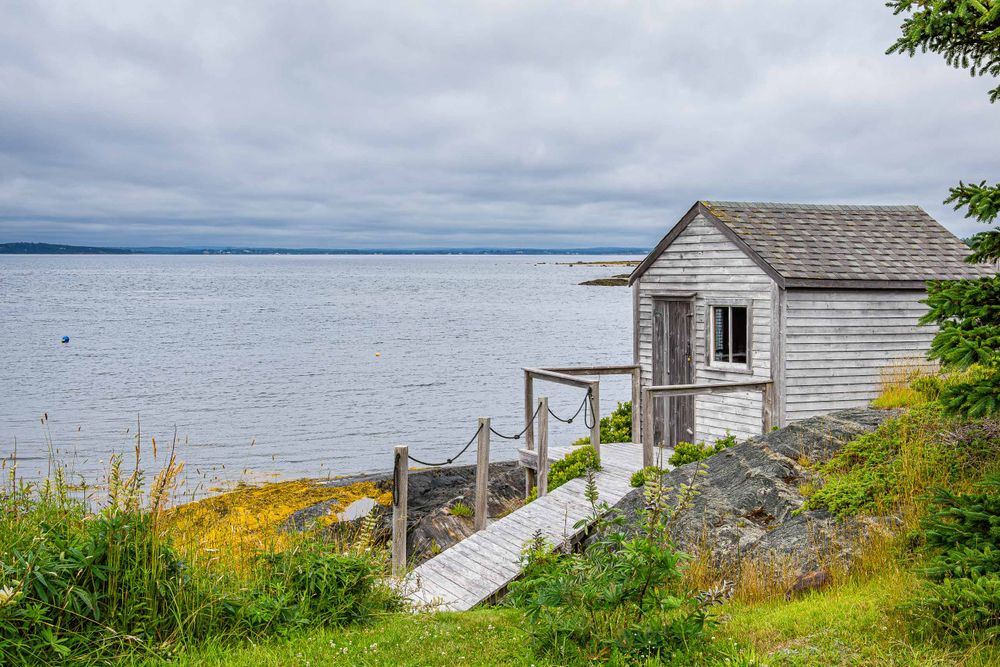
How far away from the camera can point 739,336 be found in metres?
15.3

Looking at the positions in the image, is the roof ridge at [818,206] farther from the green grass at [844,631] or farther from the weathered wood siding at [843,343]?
the green grass at [844,631]

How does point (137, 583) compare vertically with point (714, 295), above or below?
below

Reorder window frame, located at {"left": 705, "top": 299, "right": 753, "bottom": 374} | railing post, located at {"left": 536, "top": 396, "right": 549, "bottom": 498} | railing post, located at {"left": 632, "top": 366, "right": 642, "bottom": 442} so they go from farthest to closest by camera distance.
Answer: railing post, located at {"left": 632, "top": 366, "right": 642, "bottom": 442}
window frame, located at {"left": 705, "top": 299, "right": 753, "bottom": 374}
railing post, located at {"left": 536, "top": 396, "right": 549, "bottom": 498}

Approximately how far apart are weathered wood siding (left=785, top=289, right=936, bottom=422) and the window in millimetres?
1044

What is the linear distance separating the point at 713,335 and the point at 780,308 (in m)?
1.73

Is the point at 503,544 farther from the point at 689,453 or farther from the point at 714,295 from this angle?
the point at 714,295

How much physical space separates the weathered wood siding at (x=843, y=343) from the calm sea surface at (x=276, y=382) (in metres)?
9.93

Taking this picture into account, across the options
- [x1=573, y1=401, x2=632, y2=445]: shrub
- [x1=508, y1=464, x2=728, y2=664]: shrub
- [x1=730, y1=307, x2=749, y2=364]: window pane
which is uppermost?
[x1=730, y1=307, x2=749, y2=364]: window pane

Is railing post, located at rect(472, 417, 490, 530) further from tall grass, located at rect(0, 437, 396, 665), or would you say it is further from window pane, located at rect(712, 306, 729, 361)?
tall grass, located at rect(0, 437, 396, 665)

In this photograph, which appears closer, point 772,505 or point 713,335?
point 772,505

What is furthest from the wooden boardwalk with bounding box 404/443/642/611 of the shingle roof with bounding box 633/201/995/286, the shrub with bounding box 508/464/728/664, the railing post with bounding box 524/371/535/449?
the shingle roof with bounding box 633/201/995/286

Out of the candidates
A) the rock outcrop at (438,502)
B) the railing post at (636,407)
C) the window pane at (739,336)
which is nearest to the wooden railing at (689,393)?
the window pane at (739,336)

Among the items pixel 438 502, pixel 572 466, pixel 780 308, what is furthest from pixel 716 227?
pixel 438 502

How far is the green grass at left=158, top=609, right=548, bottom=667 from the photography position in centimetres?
568
